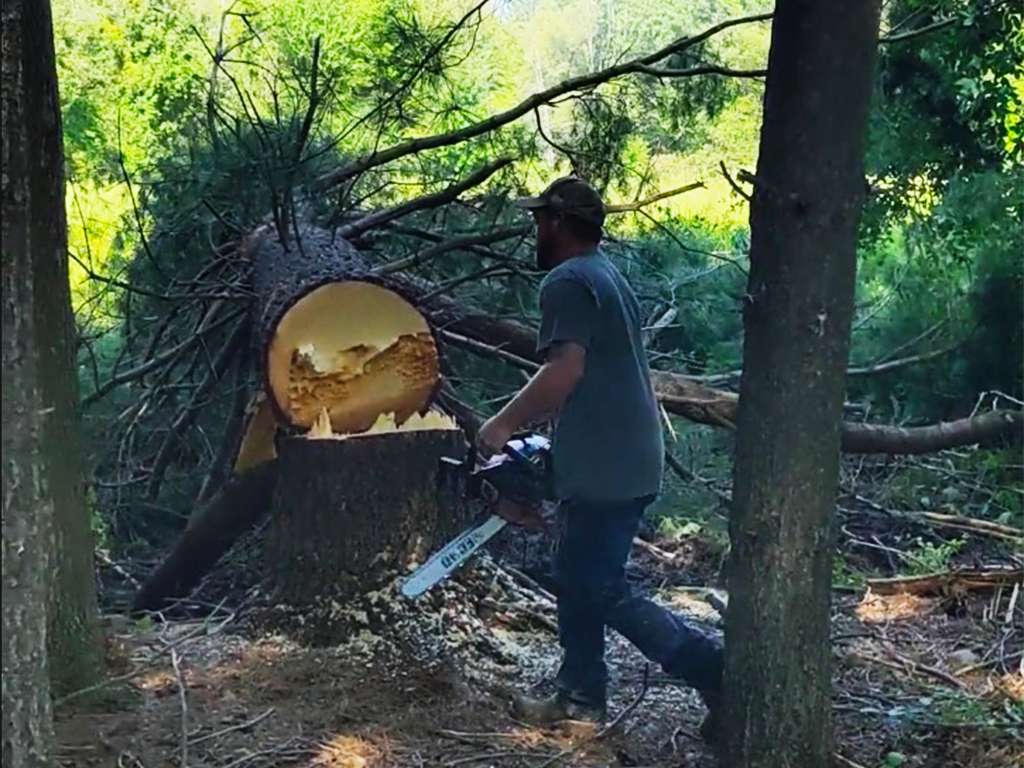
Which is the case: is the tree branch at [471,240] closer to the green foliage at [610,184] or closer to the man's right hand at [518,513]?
the green foliage at [610,184]

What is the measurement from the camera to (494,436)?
11.1 feet

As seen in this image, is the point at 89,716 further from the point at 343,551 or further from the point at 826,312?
the point at 826,312

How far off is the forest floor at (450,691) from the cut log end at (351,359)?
0.61m

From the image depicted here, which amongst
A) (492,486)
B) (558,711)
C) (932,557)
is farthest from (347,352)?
(932,557)

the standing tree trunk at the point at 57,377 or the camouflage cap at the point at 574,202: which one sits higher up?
the camouflage cap at the point at 574,202

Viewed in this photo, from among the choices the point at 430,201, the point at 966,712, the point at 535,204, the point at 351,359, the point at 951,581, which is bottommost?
the point at 966,712

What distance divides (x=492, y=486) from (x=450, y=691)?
0.65m

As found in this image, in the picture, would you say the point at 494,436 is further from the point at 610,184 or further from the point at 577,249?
the point at 610,184

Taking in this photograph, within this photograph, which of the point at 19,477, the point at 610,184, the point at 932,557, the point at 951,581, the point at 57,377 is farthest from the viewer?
the point at 610,184

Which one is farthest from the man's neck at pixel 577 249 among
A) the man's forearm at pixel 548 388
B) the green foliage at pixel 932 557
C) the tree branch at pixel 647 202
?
the green foliage at pixel 932 557

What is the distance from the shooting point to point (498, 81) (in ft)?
29.7

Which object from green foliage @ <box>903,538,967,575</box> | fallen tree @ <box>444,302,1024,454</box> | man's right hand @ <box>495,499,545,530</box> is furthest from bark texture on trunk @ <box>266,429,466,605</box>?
green foliage @ <box>903,538,967,575</box>

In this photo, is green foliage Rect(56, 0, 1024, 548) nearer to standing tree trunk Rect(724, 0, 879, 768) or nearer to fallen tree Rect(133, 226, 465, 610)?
fallen tree Rect(133, 226, 465, 610)

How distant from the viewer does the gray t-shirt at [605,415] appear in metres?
3.36
